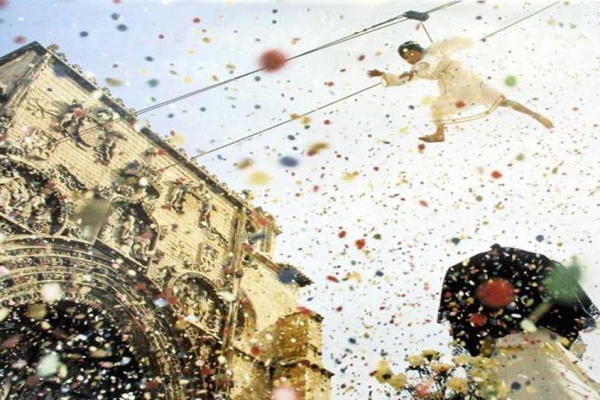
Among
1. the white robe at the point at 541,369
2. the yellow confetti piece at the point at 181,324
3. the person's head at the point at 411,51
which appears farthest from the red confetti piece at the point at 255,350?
the person's head at the point at 411,51

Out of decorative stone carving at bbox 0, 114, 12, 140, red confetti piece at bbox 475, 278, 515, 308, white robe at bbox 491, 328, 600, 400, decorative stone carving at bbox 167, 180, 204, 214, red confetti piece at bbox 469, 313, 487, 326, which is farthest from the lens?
decorative stone carving at bbox 167, 180, 204, 214

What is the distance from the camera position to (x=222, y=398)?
35.7 ft

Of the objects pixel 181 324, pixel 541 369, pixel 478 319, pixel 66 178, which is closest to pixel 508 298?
pixel 478 319

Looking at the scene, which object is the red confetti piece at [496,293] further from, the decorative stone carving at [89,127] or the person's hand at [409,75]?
the decorative stone carving at [89,127]

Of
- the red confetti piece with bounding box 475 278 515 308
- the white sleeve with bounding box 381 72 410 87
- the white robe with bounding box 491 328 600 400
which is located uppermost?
the white sleeve with bounding box 381 72 410 87

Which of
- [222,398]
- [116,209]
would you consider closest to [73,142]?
[116,209]

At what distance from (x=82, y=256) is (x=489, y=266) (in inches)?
330

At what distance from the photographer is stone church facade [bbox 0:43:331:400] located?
925cm

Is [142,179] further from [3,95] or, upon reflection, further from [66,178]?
[3,95]

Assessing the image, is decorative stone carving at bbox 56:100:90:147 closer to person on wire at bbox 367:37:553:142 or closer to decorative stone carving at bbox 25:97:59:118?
decorative stone carving at bbox 25:97:59:118

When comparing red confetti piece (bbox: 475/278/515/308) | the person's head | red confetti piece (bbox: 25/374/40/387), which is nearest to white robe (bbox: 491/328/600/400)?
red confetti piece (bbox: 475/278/515/308)

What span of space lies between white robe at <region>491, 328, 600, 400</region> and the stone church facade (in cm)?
578

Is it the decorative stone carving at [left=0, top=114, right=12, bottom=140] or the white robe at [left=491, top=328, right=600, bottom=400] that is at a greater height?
the decorative stone carving at [left=0, top=114, right=12, bottom=140]

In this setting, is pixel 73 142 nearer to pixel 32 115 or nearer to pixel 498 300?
pixel 32 115
